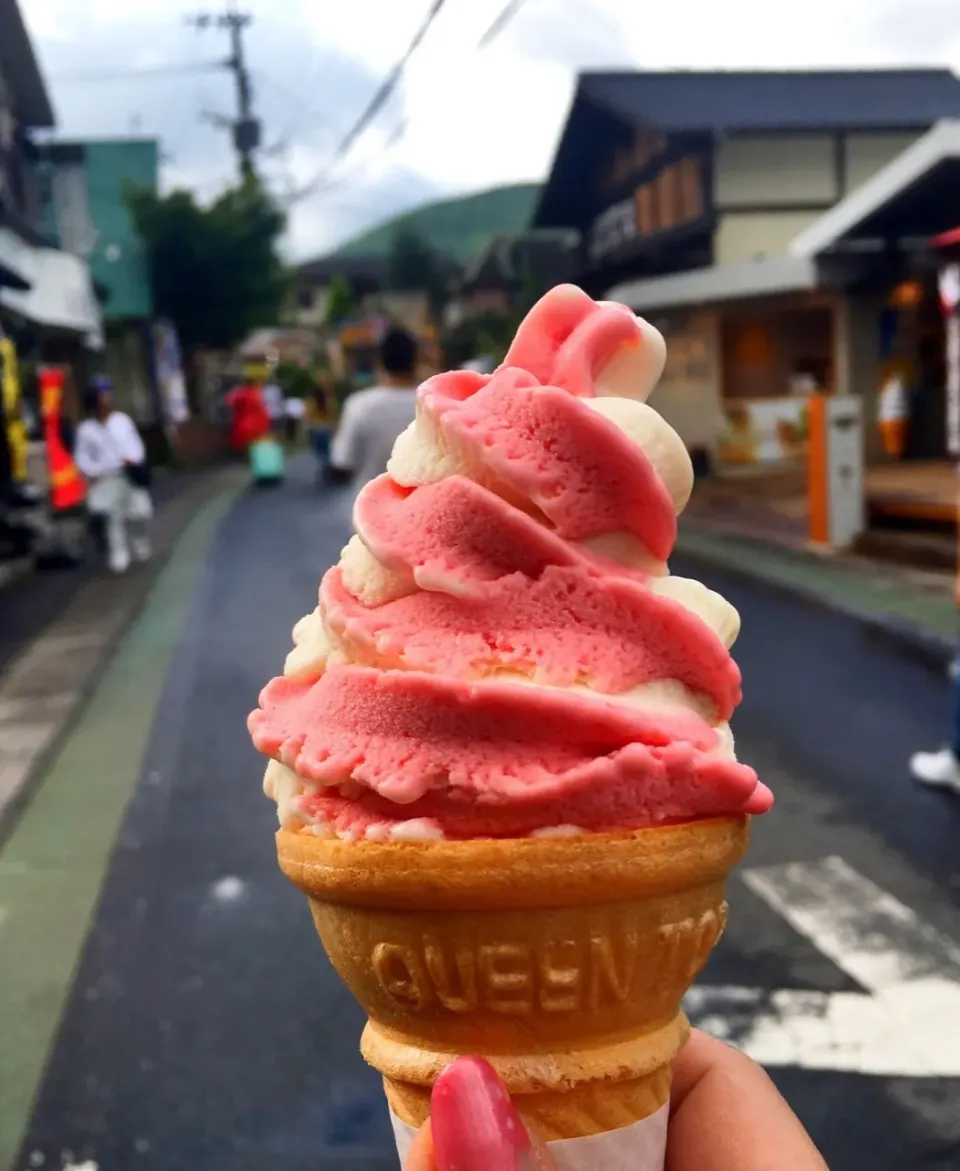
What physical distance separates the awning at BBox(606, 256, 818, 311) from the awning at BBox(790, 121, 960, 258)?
373mm

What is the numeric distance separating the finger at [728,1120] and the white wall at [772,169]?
18.5 meters

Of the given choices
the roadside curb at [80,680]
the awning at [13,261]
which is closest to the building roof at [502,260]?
the awning at [13,261]

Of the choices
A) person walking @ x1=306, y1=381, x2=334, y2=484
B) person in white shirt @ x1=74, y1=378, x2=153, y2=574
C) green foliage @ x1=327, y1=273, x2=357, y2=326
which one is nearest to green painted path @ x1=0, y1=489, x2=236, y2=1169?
person in white shirt @ x1=74, y1=378, x2=153, y2=574

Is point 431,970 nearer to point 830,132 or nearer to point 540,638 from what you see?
point 540,638

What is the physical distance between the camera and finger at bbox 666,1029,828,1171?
5.20 feet

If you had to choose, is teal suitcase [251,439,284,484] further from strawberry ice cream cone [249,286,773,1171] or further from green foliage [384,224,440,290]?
green foliage [384,224,440,290]

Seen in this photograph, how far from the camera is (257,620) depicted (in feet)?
31.9

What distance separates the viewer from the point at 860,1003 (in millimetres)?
3529

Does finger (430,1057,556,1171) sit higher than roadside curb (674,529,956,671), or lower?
higher

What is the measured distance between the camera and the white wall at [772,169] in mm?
18469

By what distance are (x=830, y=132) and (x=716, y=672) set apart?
19429 millimetres

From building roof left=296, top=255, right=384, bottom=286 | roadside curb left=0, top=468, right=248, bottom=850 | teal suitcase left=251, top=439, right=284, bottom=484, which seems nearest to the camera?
roadside curb left=0, top=468, right=248, bottom=850

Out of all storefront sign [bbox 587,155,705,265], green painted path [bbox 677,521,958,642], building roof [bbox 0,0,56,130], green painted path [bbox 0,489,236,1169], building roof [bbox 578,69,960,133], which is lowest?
green painted path [bbox 677,521,958,642]

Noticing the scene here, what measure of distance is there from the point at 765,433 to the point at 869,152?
5.02m
